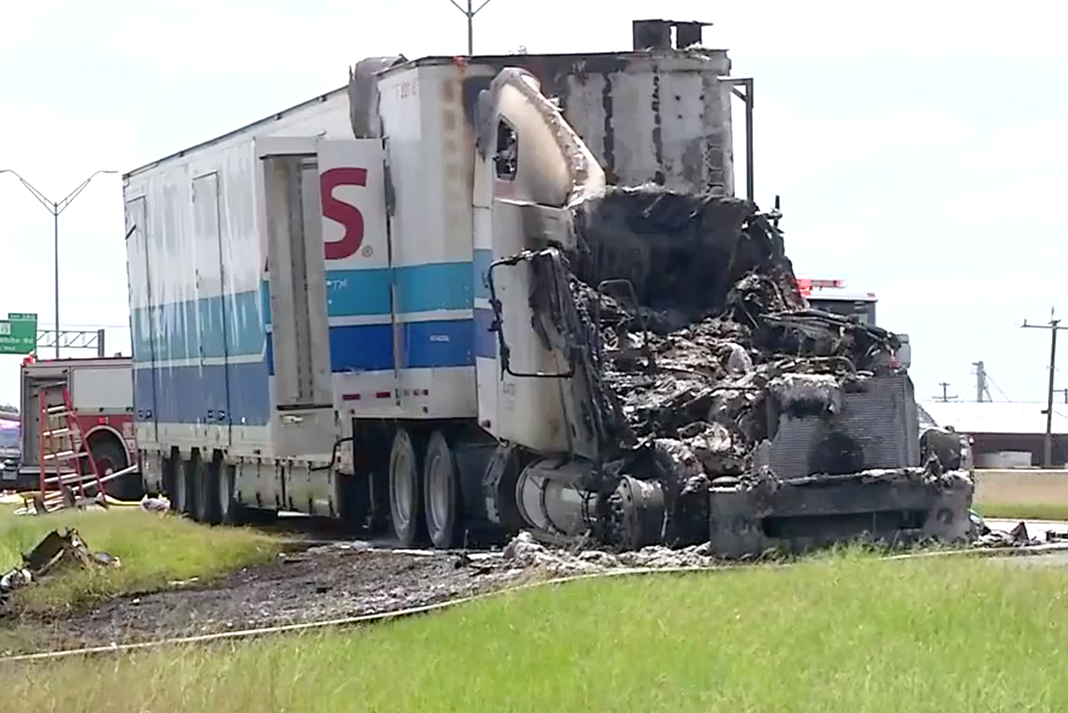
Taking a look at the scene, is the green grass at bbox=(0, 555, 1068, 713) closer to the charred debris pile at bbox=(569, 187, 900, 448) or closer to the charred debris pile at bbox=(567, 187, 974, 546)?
the charred debris pile at bbox=(567, 187, 974, 546)

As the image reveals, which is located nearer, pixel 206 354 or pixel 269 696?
pixel 269 696

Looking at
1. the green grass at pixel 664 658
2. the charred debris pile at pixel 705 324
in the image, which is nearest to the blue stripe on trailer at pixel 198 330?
the charred debris pile at pixel 705 324

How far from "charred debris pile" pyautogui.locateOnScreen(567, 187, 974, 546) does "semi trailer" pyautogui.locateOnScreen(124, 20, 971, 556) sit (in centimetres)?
2

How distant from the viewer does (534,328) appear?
17125 mm

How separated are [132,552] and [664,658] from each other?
1053 centimetres

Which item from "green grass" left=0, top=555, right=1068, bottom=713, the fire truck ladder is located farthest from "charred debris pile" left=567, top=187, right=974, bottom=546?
the fire truck ladder

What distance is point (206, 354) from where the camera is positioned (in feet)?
87.5

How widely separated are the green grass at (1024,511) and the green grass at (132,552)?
956 cm

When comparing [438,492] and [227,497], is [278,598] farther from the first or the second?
[227,497]

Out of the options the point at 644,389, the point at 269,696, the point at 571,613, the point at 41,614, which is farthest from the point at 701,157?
the point at 269,696

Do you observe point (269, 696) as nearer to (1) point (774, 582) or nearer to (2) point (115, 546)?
(1) point (774, 582)

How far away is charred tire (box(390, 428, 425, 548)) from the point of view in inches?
836

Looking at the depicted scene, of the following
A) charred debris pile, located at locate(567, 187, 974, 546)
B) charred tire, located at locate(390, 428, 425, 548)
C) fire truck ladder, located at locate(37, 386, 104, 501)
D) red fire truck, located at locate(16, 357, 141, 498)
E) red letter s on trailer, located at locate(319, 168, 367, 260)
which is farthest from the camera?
red fire truck, located at locate(16, 357, 141, 498)

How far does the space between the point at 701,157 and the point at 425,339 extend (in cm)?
312
